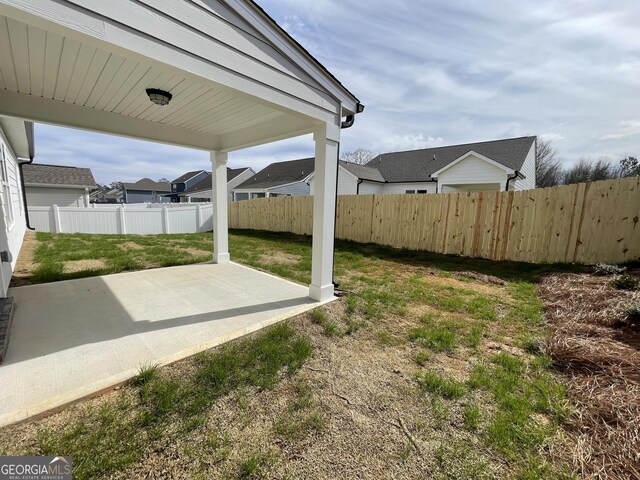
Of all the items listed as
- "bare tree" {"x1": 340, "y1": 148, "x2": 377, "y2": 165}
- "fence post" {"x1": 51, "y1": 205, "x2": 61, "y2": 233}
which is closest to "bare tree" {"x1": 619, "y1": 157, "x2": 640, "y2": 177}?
"bare tree" {"x1": 340, "y1": 148, "x2": 377, "y2": 165}

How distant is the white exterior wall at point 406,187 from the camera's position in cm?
1612

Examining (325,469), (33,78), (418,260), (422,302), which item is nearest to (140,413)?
(325,469)

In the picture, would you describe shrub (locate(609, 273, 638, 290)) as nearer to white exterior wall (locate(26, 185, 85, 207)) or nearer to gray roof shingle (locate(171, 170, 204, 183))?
white exterior wall (locate(26, 185, 85, 207))

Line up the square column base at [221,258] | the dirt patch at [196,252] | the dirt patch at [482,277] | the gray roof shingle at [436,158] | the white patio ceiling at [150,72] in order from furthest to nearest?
the gray roof shingle at [436,158] → the dirt patch at [196,252] → the square column base at [221,258] → the dirt patch at [482,277] → the white patio ceiling at [150,72]

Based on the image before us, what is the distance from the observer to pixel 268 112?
13.4 feet

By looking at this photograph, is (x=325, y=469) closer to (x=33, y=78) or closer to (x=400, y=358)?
(x=400, y=358)

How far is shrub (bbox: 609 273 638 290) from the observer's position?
4031mm

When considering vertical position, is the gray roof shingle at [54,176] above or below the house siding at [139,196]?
above

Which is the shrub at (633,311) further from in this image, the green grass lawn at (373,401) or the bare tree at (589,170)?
the bare tree at (589,170)

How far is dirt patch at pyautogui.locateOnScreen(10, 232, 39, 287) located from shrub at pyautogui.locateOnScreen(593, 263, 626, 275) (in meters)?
10.1

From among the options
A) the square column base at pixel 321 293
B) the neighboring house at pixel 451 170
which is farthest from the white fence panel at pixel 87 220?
the square column base at pixel 321 293

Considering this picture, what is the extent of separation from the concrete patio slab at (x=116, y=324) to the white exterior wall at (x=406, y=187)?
13.8m

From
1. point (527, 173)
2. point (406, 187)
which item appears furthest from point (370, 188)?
point (527, 173)

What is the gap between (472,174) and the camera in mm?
13328
